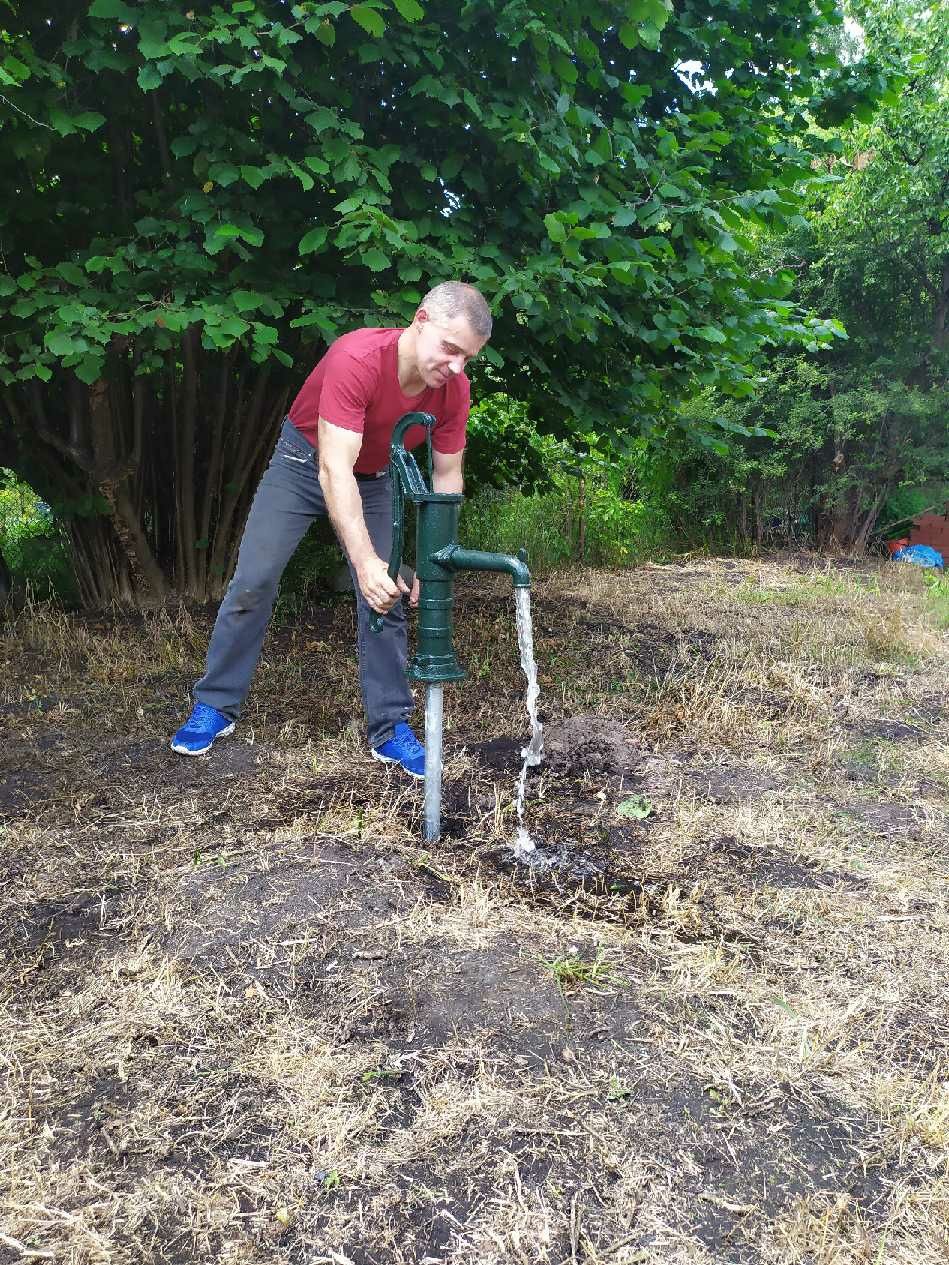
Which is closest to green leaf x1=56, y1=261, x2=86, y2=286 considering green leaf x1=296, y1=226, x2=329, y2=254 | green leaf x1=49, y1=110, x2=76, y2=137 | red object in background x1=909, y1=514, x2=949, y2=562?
green leaf x1=49, y1=110, x2=76, y2=137

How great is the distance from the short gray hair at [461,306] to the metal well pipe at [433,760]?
38.6 inches

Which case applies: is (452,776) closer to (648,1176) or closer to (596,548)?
(648,1176)

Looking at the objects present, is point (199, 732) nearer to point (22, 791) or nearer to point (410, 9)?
point (22, 791)

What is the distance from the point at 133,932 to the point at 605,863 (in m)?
1.27

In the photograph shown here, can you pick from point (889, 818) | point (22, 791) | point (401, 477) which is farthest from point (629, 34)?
point (22, 791)

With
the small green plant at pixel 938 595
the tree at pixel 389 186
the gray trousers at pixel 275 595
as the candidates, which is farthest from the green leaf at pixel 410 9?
the small green plant at pixel 938 595

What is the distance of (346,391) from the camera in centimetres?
260

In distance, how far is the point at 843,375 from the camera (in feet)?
30.7

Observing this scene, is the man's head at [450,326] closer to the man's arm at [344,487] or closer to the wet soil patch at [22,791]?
the man's arm at [344,487]

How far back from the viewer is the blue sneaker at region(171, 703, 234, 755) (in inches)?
131

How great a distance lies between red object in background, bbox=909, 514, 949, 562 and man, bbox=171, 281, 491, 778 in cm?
915

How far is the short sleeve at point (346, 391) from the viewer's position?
260cm

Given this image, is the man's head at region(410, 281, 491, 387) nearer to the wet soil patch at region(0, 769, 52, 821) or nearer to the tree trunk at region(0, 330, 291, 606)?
the wet soil patch at region(0, 769, 52, 821)

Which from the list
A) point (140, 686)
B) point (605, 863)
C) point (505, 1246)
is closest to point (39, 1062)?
point (505, 1246)
